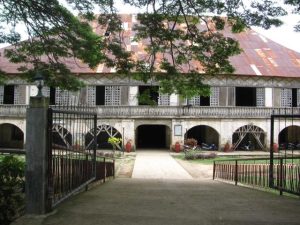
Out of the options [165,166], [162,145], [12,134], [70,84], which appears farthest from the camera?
[162,145]

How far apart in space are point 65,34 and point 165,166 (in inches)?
371

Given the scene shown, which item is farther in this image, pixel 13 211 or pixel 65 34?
pixel 65 34

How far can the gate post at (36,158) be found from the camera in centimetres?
528

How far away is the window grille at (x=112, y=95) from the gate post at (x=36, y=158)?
72.8ft

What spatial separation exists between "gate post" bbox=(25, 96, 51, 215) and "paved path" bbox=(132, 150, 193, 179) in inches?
417

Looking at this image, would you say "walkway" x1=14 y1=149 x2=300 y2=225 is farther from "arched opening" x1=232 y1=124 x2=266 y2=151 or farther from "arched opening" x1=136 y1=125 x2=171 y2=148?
"arched opening" x1=136 y1=125 x2=171 y2=148

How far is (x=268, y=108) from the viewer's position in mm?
27719

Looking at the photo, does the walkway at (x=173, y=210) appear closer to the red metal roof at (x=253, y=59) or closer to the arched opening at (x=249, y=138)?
the red metal roof at (x=253, y=59)

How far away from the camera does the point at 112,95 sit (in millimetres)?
27578

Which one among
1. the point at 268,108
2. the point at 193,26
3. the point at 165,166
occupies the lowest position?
the point at 165,166

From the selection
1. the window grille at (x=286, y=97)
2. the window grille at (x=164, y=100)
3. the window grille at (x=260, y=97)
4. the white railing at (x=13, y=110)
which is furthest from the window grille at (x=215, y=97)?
the white railing at (x=13, y=110)

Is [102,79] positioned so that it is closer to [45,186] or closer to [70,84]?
[70,84]

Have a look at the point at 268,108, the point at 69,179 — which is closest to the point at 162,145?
the point at 268,108

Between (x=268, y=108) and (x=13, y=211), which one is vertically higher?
(x=268, y=108)
